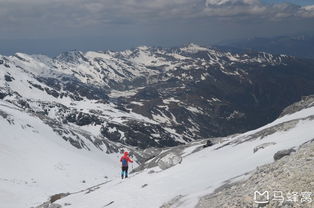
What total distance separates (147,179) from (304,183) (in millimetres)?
19545

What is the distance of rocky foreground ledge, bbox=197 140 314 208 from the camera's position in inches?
617

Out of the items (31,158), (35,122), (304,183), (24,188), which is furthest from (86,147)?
(304,183)

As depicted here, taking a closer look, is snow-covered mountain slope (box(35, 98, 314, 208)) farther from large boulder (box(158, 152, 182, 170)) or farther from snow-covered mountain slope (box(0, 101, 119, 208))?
snow-covered mountain slope (box(0, 101, 119, 208))

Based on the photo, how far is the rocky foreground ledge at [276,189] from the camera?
15.7 m

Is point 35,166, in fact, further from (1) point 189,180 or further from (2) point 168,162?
(1) point 189,180

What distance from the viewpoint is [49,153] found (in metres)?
112

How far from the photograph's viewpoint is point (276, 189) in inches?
670
